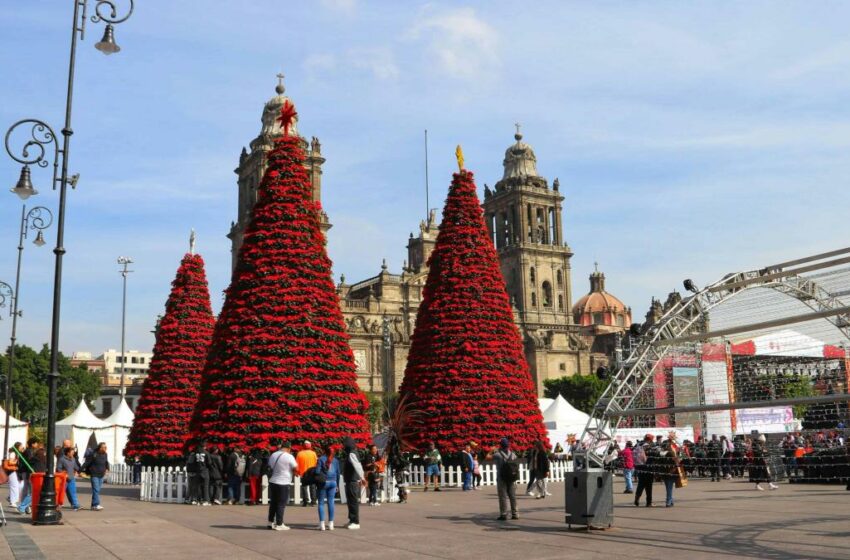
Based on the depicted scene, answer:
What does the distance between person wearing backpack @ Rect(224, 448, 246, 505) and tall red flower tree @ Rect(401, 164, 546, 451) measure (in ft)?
25.9

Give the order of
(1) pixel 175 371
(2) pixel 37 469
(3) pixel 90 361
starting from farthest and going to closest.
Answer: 1. (3) pixel 90 361
2. (1) pixel 175 371
3. (2) pixel 37 469

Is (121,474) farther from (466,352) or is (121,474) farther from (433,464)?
→ (466,352)

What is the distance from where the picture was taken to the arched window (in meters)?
97.6

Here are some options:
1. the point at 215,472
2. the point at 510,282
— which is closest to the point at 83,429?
the point at 215,472

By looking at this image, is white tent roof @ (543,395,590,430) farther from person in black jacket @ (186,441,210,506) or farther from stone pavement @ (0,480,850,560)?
person in black jacket @ (186,441,210,506)

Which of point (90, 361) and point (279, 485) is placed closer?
point (279, 485)

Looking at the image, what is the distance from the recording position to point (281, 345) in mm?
21047

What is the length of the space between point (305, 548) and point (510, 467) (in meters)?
4.94

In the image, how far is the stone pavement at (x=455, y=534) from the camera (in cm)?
1082

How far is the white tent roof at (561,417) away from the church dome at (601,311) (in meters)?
75.0

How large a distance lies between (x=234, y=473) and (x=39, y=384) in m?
73.9

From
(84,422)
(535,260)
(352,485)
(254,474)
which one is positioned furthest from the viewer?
(535,260)

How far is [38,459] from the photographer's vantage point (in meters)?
17.7

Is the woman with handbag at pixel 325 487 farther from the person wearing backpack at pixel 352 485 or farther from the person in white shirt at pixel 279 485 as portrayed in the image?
the person in white shirt at pixel 279 485
